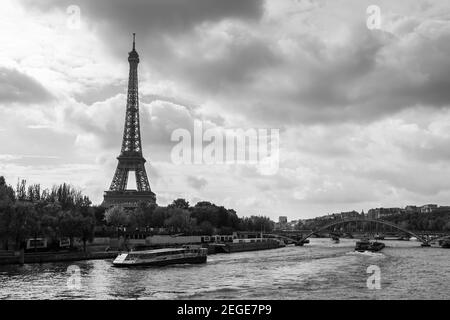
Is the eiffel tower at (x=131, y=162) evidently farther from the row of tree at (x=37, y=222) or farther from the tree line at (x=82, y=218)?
the row of tree at (x=37, y=222)

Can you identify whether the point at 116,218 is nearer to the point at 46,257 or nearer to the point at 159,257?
the point at 46,257

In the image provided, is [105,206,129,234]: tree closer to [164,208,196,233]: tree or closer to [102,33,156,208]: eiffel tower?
[164,208,196,233]: tree

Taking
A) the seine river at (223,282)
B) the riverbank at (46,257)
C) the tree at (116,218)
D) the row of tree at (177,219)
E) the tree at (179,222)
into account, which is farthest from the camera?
the tree at (179,222)

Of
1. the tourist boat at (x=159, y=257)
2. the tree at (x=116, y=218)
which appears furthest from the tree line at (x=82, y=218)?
the tourist boat at (x=159, y=257)

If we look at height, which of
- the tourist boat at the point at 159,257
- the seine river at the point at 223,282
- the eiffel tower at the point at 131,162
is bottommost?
the seine river at the point at 223,282

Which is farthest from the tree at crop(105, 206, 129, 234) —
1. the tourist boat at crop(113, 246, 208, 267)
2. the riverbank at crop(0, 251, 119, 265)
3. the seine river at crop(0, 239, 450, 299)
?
the seine river at crop(0, 239, 450, 299)

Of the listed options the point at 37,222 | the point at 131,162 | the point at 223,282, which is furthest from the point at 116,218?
the point at 223,282
